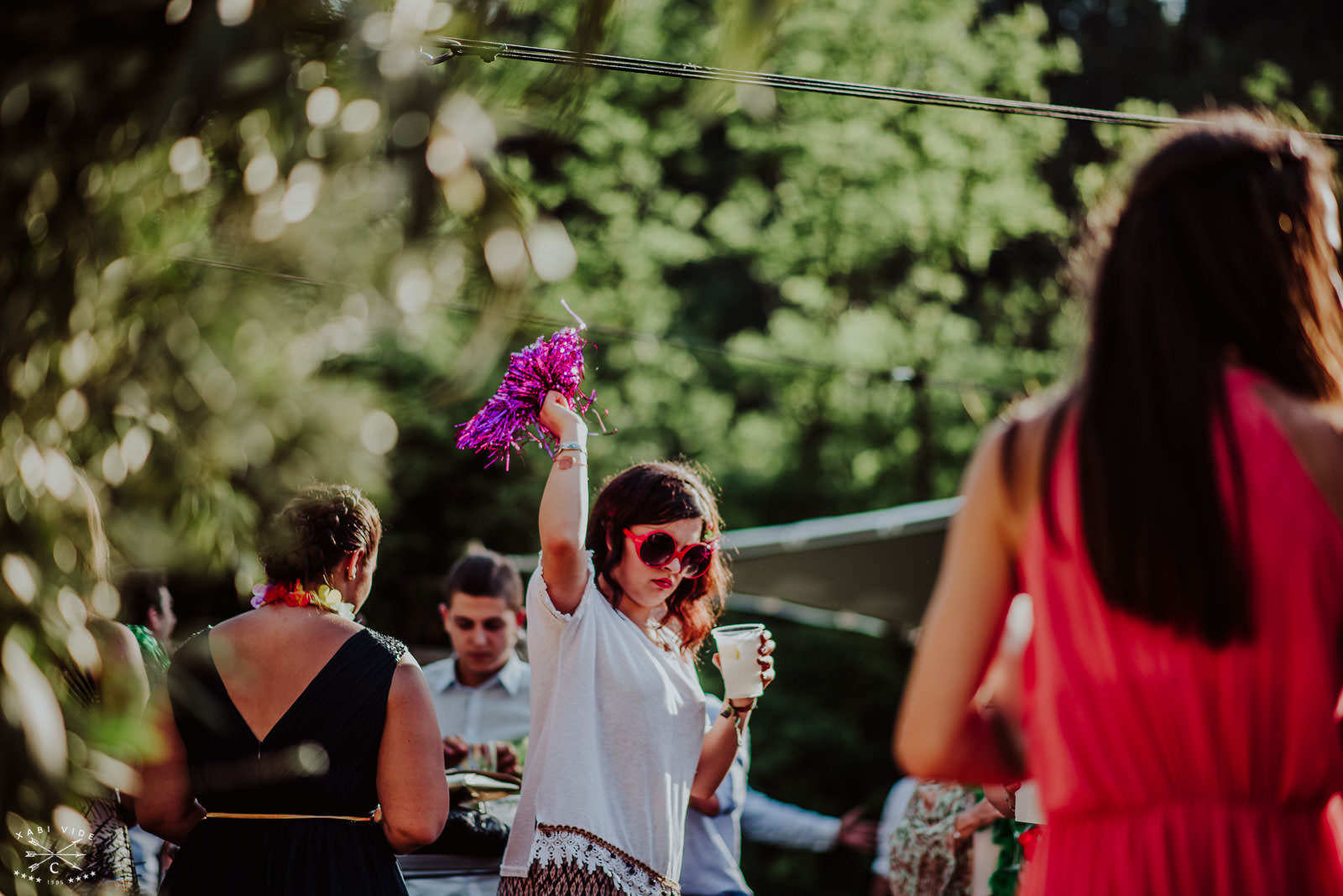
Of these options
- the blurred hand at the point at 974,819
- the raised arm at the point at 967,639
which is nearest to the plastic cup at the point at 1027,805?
the blurred hand at the point at 974,819

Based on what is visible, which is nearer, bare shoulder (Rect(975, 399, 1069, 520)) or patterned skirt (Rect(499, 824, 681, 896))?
bare shoulder (Rect(975, 399, 1069, 520))

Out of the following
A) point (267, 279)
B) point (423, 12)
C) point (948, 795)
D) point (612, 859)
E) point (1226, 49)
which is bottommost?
point (948, 795)

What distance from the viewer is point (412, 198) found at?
3.88ft

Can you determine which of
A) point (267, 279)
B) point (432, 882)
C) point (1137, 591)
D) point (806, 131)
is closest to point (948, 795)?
point (432, 882)

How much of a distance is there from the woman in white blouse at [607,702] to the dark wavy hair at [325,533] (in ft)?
1.40

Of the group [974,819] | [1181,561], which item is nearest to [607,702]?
[1181,561]

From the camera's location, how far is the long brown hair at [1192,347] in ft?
4.49

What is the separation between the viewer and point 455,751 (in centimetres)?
407

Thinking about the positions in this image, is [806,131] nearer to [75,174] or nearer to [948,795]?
[948,795]

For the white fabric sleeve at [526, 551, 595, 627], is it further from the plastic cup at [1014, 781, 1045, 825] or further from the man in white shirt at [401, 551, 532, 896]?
the man in white shirt at [401, 551, 532, 896]

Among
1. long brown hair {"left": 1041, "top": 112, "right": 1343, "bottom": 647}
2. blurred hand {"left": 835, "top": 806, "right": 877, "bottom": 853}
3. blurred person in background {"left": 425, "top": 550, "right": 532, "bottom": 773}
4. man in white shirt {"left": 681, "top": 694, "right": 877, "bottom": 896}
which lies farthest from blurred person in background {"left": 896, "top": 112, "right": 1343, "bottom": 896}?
blurred hand {"left": 835, "top": 806, "right": 877, "bottom": 853}

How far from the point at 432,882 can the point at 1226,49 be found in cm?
1662

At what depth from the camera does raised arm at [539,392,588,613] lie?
2.85 metres

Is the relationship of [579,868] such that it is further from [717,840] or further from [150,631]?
[150,631]
